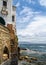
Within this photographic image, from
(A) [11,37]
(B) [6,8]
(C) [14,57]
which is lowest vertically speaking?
(C) [14,57]

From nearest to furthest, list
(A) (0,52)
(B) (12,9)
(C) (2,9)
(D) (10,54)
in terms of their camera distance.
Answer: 1. (A) (0,52)
2. (D) (10,54)
3. (C) (2,9)
4. (B) (12,9)

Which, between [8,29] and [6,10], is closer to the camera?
[8,29]

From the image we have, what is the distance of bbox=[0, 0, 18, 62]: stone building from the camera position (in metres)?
29.4

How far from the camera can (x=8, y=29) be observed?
107 ft

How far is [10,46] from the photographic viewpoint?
3388 cm

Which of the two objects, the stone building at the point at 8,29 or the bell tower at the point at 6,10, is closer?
the stone building at the point at 8,29

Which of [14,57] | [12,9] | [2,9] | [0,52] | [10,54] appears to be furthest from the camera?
[12,9]

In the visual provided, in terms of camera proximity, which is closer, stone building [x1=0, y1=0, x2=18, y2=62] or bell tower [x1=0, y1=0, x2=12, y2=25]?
stone building [x1=0, y1=0, x2=18, y2=62]

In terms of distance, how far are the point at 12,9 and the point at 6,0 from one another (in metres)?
4.15

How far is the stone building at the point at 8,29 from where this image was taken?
96.5 ft

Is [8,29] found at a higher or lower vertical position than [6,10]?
lower

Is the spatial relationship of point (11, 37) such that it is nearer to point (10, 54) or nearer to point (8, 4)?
point (10, 54)

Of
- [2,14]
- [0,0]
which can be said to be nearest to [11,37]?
[2,14]

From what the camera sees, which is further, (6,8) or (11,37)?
(6,8)
